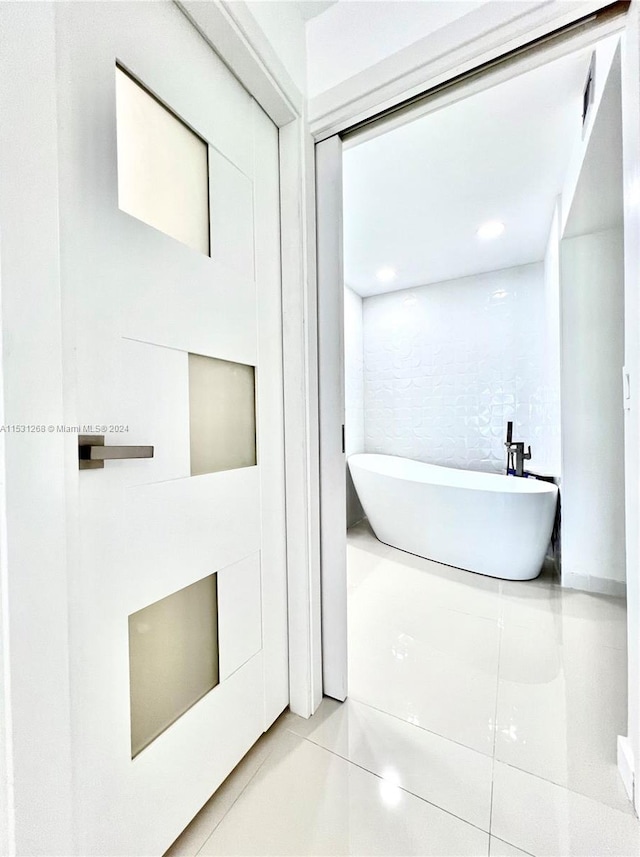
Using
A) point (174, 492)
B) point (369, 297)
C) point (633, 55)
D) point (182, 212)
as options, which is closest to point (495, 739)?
point (174, 492)

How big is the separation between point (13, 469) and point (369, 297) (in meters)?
3.76

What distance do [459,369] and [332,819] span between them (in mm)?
3207

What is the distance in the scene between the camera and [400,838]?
2.79 ft

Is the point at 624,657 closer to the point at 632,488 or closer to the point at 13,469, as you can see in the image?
the point at 632,488

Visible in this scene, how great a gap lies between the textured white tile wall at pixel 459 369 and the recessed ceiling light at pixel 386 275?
1.06 feet

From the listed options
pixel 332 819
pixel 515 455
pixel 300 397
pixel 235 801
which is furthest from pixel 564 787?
pixel 515 455

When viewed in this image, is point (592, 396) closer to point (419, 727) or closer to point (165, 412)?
point (419, 727)

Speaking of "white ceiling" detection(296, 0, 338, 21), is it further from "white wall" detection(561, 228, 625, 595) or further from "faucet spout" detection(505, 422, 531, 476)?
"faucet spout" detection(505, 422, 531, 476)

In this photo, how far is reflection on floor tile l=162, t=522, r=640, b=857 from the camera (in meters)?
0.85

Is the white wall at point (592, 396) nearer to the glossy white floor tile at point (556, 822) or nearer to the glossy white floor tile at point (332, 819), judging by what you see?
the glossy white floor tile at point (556, 822)

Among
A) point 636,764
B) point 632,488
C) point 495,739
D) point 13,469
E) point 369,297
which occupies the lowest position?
point 495,739

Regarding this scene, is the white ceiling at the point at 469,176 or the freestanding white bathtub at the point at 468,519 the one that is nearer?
the white ceiling at the point at 469,176

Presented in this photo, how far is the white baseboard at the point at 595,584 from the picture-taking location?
202cm

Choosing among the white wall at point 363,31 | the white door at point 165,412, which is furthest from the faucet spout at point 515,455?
the white wall at point 363,31
